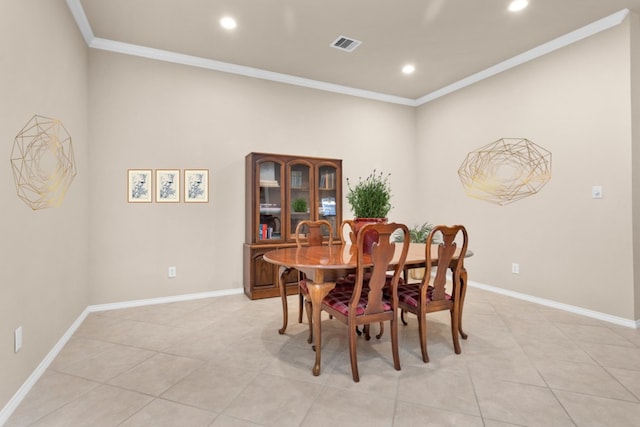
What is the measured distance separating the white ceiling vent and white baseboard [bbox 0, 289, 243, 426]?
10.1 ft

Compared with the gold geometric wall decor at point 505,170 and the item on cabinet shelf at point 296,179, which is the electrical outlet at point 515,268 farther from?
the item on cabinet shelf at point 296,179

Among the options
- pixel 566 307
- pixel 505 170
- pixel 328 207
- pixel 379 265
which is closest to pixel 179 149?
pixel 328 207

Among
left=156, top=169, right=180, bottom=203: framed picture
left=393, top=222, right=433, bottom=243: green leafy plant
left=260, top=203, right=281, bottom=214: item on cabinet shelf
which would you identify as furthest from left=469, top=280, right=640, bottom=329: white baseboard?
left=156, top=169, right=180, bottom=203: framed picture

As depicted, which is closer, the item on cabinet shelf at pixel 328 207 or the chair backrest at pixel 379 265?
the chair backrest at pixel 379 265

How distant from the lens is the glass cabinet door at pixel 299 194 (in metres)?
4.17

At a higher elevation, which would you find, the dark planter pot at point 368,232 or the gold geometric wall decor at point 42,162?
the gold geometric wall decor at point 42,162

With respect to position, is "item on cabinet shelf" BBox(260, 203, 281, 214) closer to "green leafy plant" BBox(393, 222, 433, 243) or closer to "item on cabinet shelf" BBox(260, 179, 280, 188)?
"item on cabinet shelf" BBox(260, 179, 280, 188)

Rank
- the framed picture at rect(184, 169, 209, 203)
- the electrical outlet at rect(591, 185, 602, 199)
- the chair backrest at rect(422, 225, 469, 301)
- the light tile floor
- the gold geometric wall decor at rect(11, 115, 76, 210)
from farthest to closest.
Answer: the framed picture at rect(184, 169, 209, 203) → the electrical outlet at rect(591, 185, 602, 199) → the chair backrest at rect(422, 225, 469, 301) → the gold geometric wall decor at rect(11, 115, 76, 210) → the light tile floor

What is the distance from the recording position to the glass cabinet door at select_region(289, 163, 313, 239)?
4.17m

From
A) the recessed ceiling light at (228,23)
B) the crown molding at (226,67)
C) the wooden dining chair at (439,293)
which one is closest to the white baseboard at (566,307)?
the wooden dining chair at (439,293)

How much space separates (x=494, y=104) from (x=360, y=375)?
12.3 ft

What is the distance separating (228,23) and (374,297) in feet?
9.34

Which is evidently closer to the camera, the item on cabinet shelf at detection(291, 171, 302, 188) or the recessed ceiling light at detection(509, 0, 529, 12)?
the recessed ceiling light at detection(509, 0, 529, 12)

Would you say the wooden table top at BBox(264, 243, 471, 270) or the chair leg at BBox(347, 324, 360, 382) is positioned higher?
the wooden table top at BBox(264, 243, 471, 270)
